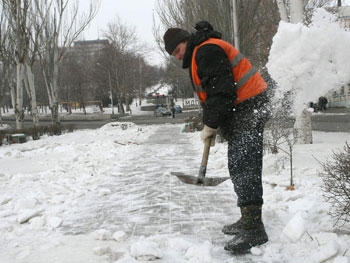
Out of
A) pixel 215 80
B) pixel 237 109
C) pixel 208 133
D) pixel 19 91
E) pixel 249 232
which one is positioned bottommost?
pixel 249 232

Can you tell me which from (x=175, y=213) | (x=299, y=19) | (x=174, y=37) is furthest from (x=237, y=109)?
(x=299, y=19)

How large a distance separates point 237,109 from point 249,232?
0.97 m

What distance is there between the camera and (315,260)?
2730mm

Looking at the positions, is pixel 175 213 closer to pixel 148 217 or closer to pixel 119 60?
pixel 148 217

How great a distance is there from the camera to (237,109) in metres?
3.14

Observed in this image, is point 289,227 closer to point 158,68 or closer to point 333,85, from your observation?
point 333,85

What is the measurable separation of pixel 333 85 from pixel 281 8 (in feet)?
23.1

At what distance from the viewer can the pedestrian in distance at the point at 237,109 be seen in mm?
2990

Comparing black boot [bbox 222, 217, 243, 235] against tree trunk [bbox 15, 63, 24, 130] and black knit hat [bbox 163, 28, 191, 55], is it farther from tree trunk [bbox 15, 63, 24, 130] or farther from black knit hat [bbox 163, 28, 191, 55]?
tree trunk [bbox 15, 63, 24, 130]

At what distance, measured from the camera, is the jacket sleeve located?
2.93 meters

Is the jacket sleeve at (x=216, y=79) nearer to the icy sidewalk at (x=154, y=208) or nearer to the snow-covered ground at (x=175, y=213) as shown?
the snow-covered ground at (x=175, y=213)

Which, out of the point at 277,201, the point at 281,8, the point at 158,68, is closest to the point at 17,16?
the point at 281,8

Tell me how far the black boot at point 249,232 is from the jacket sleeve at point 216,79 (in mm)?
788

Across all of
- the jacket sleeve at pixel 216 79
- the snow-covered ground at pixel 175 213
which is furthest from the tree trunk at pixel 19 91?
the jacket sleeve at pixel 216 79
